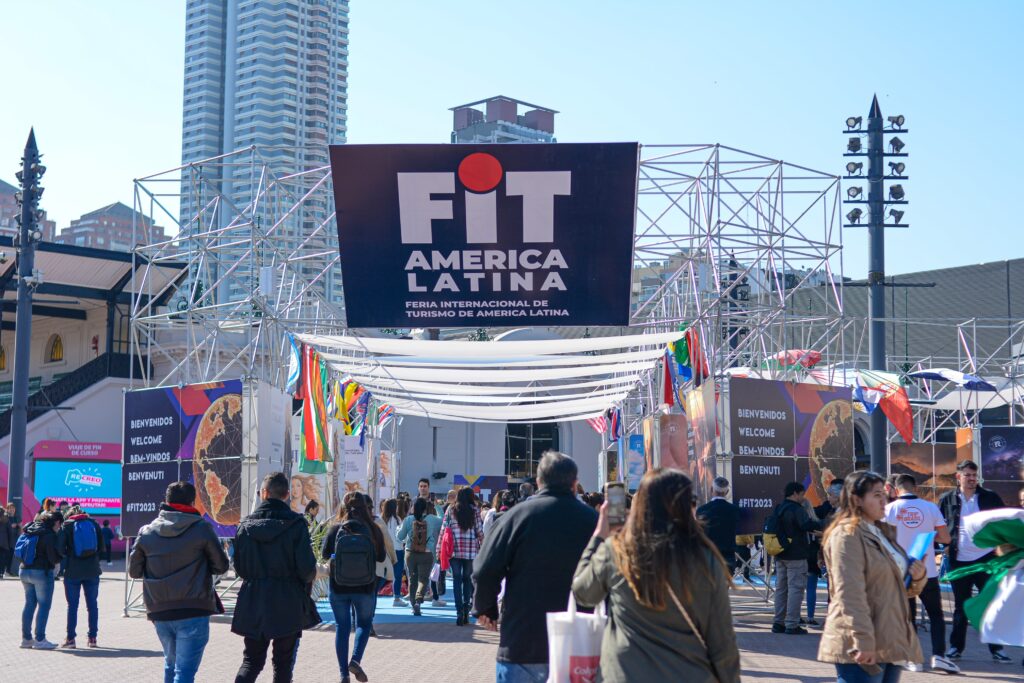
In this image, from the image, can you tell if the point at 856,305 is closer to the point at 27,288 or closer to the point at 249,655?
the point at 27,288

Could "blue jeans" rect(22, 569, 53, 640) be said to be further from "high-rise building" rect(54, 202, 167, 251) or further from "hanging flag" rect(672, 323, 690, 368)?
"high-rise building" rect(54, 202, 167, 251)

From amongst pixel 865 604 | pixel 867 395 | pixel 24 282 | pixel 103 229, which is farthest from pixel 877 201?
pixel 103 229

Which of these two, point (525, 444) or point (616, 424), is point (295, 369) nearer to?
point (616, 424)

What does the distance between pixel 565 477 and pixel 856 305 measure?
49421 mm

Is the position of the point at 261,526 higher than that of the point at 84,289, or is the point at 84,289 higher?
the point at 84,289

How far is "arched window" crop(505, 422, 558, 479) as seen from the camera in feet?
167

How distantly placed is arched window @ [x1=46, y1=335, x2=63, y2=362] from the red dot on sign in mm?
32676

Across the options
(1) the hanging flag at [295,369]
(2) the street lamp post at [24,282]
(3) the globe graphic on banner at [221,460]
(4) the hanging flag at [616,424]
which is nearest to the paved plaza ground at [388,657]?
(3) the globe graphic on banner at [221,460]

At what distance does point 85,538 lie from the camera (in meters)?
12.6

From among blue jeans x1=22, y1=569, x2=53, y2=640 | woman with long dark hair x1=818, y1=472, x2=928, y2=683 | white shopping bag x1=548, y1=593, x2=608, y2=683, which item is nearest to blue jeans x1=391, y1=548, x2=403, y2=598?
blue jeans x1=22, y1=569, x2=53, y2=640

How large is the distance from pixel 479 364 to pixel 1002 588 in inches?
536

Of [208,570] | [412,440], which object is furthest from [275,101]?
[208,570]

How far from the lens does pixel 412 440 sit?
157 feet

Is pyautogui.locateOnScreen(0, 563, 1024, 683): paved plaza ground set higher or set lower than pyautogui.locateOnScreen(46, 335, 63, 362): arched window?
lower
